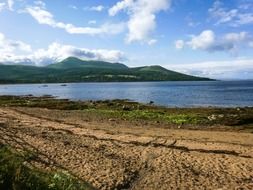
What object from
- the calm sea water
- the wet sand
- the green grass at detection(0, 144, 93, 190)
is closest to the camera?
the green grass at detection(0, 144, 93, 190)

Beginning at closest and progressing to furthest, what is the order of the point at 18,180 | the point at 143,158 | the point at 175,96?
the point at 18,180 < the point at 143,158 < the point at 175,96

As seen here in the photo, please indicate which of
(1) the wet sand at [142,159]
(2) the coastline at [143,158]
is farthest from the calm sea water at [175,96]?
(1) the wet sand at [142,159]

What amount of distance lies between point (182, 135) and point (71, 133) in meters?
7.38

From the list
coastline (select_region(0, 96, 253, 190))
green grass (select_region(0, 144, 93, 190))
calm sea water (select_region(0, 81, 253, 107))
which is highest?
green grass (select_region(0, 144, 93, 190))

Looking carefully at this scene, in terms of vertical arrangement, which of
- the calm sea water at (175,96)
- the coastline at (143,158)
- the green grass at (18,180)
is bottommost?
the calm sea water at (175,96)

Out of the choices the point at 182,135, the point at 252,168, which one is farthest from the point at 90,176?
the point at 182,135

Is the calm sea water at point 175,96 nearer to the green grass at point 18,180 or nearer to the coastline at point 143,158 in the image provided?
the coastline at point 143,158

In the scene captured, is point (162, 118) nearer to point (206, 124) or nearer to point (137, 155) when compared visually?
point (206, 124)

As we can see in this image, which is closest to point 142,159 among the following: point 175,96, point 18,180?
point 18,180

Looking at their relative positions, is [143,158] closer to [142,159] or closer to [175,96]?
[142,159]

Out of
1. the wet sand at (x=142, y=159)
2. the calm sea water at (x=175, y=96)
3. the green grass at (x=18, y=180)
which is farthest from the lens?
the calm sea water at (x=175, y=96)

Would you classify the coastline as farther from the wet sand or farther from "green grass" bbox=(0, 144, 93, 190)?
"green grass" bbox=(0, 144, 93, 190)

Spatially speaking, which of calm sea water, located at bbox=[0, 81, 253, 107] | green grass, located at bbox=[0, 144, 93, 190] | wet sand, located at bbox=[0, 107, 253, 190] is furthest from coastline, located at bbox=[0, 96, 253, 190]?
calm sea water, located at bbox=[0, 81, 253, 107]

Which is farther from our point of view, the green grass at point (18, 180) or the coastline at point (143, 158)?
the coastline at point (143, 158)
